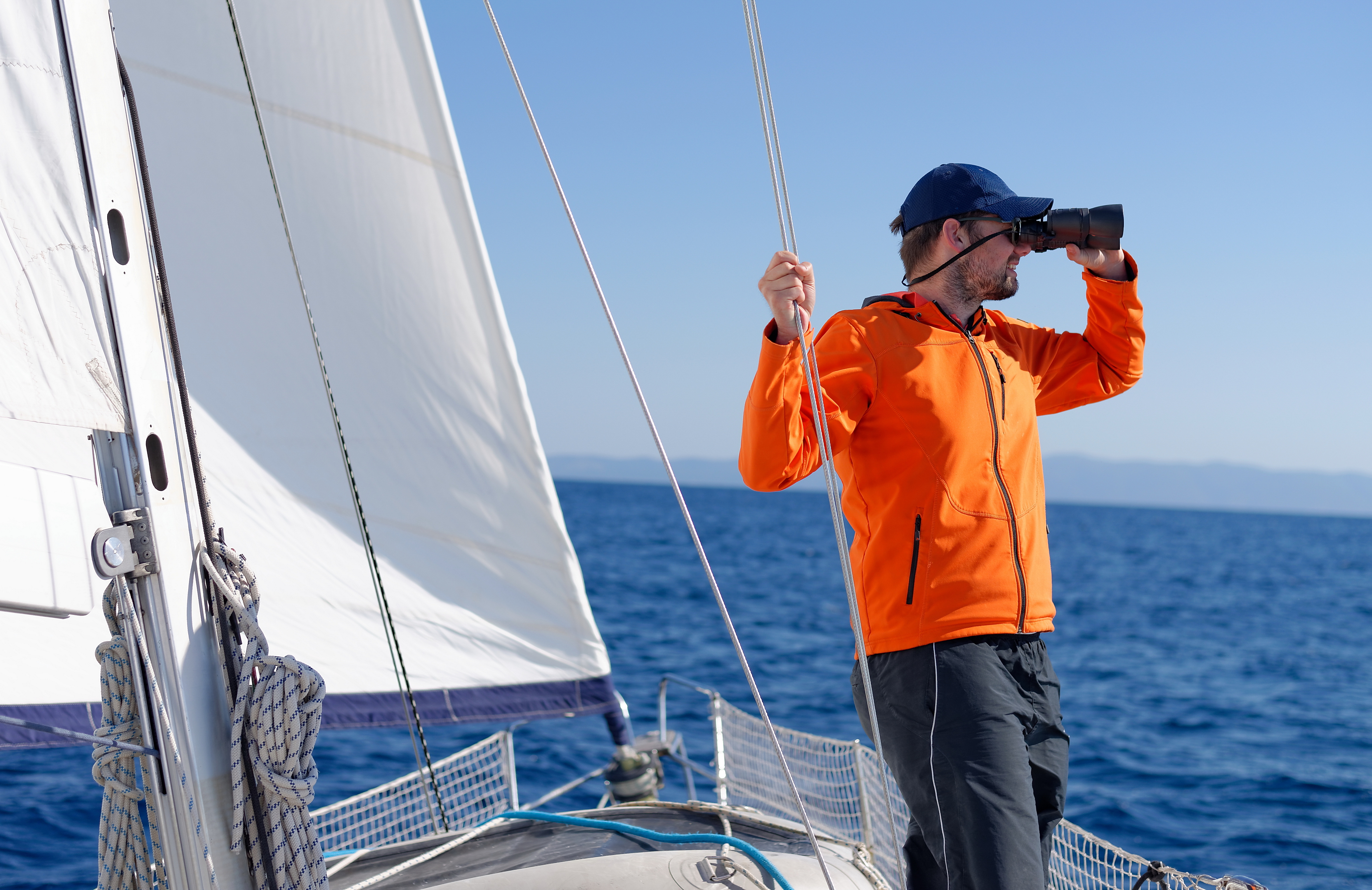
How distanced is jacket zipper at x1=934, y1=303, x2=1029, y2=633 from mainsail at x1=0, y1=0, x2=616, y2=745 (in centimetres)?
231

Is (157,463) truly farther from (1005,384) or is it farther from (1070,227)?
(1070,227)

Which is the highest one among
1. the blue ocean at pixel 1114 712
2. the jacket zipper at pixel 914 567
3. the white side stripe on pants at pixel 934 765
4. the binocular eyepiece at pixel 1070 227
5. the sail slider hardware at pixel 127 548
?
the binocular eyepiece at pixel 1070 227

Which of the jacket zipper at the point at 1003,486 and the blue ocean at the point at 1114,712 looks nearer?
the jacket zipper at the point at 1003,486

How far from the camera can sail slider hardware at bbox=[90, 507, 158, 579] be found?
144 centimetres

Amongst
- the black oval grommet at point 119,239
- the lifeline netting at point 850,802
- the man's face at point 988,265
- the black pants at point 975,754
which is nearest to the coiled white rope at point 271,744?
the black oval grommet at point 119,239

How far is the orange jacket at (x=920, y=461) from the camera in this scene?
1794mm

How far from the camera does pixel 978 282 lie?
206 cm

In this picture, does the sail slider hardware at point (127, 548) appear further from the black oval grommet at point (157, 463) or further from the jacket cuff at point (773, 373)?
the jacket cuff at point (773, 373)

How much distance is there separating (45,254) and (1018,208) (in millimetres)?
1676

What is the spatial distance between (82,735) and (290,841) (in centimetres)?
34

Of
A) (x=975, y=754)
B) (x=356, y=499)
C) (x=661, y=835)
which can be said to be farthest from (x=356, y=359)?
(x=975, y=754)

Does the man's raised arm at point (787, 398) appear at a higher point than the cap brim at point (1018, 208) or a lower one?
lower

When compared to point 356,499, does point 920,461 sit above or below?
below

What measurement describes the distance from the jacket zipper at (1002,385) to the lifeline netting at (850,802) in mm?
760
